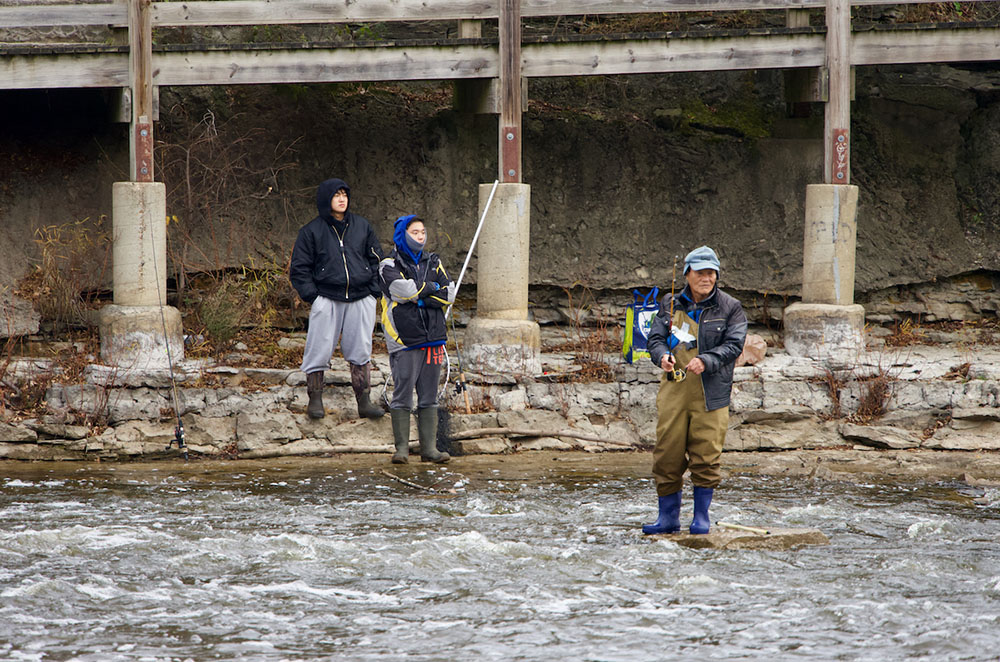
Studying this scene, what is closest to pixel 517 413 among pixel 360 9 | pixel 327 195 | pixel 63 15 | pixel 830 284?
pixel 327 195

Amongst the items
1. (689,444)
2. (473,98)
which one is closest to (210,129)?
(473,98)

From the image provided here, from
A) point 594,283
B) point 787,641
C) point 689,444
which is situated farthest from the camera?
point 594,283

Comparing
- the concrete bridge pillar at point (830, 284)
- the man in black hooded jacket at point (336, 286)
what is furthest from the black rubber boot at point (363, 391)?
the concrete bridge pillar at point (830, 284)

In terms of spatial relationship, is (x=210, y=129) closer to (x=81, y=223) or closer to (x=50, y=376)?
(x=81, y=223)

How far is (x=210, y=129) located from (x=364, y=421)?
4.10 m

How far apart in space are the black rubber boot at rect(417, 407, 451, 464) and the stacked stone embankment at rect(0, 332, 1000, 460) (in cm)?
50

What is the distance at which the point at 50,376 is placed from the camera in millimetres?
10633

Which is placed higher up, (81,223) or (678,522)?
(81,223)

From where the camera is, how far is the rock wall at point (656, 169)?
13.1 meters

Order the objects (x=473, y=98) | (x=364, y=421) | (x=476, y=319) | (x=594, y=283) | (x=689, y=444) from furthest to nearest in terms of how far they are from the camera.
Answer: (x=594, y=283) < (x=473, y=98) < (x=476, y=319) < (x=364, y=421) < (x=689, y=444)

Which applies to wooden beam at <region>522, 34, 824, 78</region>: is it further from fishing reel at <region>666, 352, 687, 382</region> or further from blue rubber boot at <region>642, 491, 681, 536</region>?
blue rubber boot at <region>642, 491, 681, 536</region>

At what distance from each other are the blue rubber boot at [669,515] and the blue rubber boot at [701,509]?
0.35 feet

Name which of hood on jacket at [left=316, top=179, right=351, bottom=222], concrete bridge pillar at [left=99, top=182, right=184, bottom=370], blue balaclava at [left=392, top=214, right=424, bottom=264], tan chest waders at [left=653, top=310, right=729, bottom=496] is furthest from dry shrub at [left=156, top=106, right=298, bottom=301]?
tan chest waders at [left=653, top=310, right=729, bottom=496]

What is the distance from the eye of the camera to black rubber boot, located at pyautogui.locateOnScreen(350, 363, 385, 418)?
10305 mm
